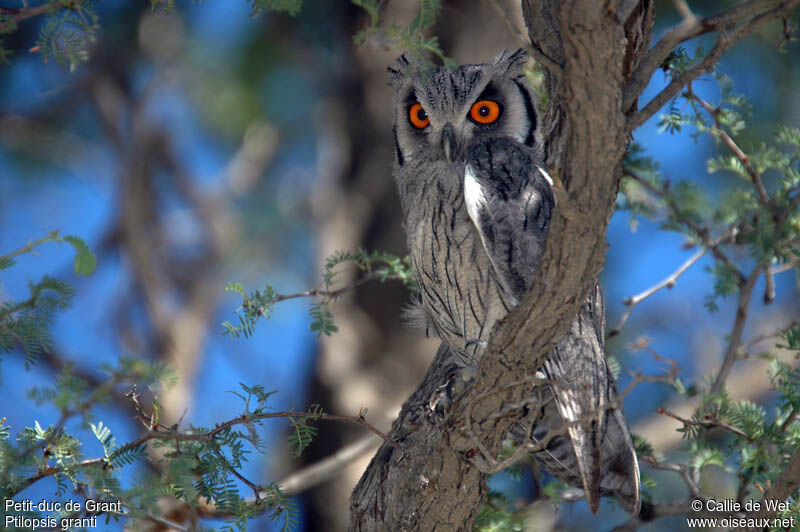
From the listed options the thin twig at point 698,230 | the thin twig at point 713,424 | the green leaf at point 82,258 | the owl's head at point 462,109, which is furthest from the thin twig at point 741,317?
the green leaf at point 82,258

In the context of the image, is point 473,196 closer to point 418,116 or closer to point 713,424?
point 418,116

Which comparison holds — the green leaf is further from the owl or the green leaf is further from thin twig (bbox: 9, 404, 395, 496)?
the owl

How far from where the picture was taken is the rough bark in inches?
60.0

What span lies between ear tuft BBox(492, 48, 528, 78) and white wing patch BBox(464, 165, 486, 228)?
0.48 m

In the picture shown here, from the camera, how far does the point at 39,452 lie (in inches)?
67.1

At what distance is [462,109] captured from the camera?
237 cm

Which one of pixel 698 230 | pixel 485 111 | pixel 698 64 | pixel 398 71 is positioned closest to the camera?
pixel 698 64

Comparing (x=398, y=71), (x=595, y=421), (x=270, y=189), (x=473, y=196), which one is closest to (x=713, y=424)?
(x=595, y=421)

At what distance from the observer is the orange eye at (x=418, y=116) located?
8.13 feet

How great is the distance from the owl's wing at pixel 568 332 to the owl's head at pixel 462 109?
110 millimetres

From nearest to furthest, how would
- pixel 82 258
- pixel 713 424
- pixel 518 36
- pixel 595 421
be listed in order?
pixel 518 36
pixel 82 258
pixel 595 421
pixel 713 424

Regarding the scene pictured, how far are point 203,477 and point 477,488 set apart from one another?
764 mm

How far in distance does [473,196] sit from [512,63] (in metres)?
0.60

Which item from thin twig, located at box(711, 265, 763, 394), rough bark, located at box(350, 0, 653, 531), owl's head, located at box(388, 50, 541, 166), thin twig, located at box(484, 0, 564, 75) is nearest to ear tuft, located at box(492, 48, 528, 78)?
owl's head, located at box(388, 50, 541, 166)
